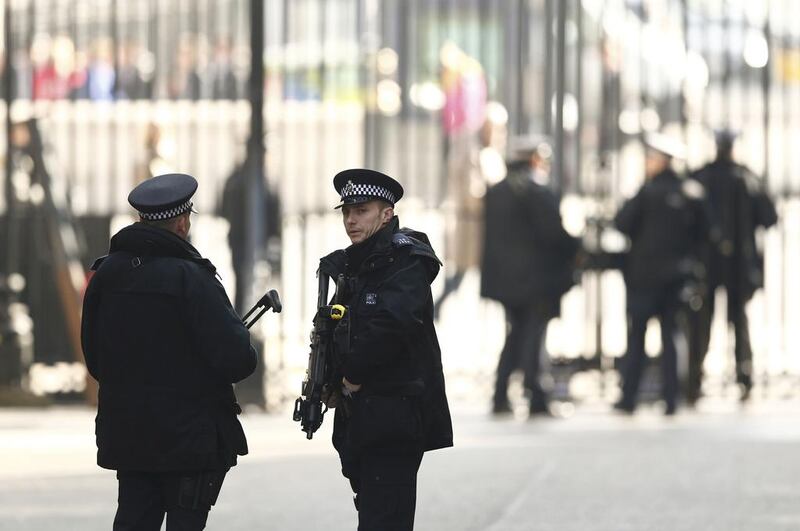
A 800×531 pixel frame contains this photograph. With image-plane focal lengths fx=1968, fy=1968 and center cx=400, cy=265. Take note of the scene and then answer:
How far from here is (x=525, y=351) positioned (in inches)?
474

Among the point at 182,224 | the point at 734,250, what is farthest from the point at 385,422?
the point at 734,250

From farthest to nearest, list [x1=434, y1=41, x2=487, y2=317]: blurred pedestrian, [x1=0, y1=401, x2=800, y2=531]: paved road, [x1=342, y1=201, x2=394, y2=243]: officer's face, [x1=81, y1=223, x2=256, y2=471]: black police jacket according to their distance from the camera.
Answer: [x1=434, y1=41, x2=487, y2=317]: blurred pedestrian
[x1=0, y1=401, x2=800, y2=531]: paved road
[x1=342, y1=201, x2=394, y2=243]: officer's face
[x1=81, y1=223, x2=256, y2=471]: black police jacket

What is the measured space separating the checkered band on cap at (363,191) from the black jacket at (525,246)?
615 cm

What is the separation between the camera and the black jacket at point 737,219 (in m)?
12.7

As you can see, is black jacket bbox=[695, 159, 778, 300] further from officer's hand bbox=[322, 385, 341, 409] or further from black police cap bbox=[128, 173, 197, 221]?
black police cap bbox=[128, 173, 197, 221]

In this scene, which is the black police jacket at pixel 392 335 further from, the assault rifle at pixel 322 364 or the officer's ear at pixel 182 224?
the officer's ear at pixel 182 224

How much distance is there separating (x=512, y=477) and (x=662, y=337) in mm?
2899

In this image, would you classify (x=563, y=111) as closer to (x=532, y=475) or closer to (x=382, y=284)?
(x=532, y=475)

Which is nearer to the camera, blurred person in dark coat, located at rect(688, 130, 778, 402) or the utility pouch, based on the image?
the utility pouch

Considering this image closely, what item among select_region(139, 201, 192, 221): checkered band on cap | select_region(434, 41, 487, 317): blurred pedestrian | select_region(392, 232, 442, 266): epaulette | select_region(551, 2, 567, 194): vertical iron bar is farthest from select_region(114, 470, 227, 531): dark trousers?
select_region(434, 41, 487, 317): blurred pedestrian

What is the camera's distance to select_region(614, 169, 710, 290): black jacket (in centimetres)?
1207

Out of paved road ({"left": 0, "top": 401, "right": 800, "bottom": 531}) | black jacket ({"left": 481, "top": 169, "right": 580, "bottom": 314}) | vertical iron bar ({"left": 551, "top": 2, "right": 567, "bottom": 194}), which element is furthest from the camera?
vertical iron bar ({"left": 551, "top": 2, "right": 567, "bottom": 194})

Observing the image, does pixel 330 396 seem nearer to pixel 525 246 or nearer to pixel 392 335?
pixel 392 335

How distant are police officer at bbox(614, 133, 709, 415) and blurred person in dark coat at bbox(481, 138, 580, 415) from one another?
43 cm
